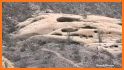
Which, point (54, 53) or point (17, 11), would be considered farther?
point (17, 11)

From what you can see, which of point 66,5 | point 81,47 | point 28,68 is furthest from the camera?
point 66,5

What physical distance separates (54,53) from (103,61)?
8.25 ft

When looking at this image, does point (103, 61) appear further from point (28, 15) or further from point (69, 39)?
point (28, 15)

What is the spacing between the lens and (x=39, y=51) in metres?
27.0

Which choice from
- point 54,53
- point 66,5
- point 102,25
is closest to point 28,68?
point 54,53

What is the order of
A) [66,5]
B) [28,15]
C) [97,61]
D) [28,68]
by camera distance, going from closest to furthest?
1. [28,68]
2. [97,61]
3. [28,15]
4. [66,5]

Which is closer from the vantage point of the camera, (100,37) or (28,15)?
(100,37)

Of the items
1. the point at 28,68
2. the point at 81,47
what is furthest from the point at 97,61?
the point at 28,68

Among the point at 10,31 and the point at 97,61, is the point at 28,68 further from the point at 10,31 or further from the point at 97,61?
the point at 10,31

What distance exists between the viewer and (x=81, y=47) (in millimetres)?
27312

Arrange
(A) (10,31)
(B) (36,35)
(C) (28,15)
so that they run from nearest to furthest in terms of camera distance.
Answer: (B) (36,35) → (A) (10,31) → (C) (28,15)

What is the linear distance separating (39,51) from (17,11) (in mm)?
13925

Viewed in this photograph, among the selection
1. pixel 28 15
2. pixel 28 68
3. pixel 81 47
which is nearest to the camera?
pixel 28 68

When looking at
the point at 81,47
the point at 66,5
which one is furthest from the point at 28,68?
the point at 66,5
